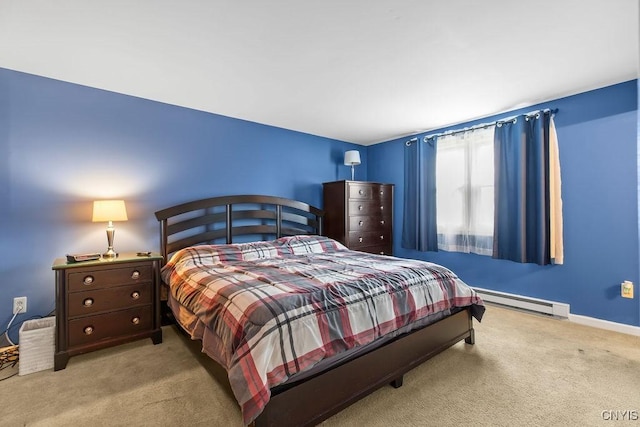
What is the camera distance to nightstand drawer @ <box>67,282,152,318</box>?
216 centimetres

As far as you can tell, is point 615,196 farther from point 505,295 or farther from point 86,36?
point 86,36

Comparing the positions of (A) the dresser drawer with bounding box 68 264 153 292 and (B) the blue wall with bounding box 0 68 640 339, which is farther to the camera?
(B) the blue wall with bounding box 0 68 640 339

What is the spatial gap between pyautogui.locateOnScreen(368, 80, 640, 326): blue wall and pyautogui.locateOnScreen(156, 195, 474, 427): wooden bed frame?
4.79 feet

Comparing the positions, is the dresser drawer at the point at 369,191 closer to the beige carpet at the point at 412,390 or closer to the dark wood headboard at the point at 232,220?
the dark wood headboard at the point at 232,220

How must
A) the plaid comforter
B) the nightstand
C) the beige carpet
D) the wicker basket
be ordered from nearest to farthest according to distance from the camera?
1. the plaid comforter
2. the beige carpet
3. the wicker basket
4. the nightstand

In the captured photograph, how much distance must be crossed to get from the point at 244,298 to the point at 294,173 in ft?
9.04

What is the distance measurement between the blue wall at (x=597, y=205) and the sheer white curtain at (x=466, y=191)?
0.62m

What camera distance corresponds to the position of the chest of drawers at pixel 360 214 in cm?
401

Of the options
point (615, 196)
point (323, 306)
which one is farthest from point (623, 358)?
point (323, 306)

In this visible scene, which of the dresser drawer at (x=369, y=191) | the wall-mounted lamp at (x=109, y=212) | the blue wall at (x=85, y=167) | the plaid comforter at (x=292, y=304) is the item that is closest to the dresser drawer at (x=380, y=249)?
the dresser drawer at (x=369, y=191)

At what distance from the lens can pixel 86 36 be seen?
194 cm

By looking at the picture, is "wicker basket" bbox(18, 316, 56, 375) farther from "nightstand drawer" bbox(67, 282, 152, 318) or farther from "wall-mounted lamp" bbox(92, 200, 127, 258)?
"wall-mounted lamp" bbox(92, 200, 127, 258)

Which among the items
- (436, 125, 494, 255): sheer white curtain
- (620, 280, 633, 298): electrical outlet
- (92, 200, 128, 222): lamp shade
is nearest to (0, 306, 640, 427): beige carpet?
(620, 280, 633, 298): electrical outlet

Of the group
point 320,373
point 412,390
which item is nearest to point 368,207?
point 412,390
